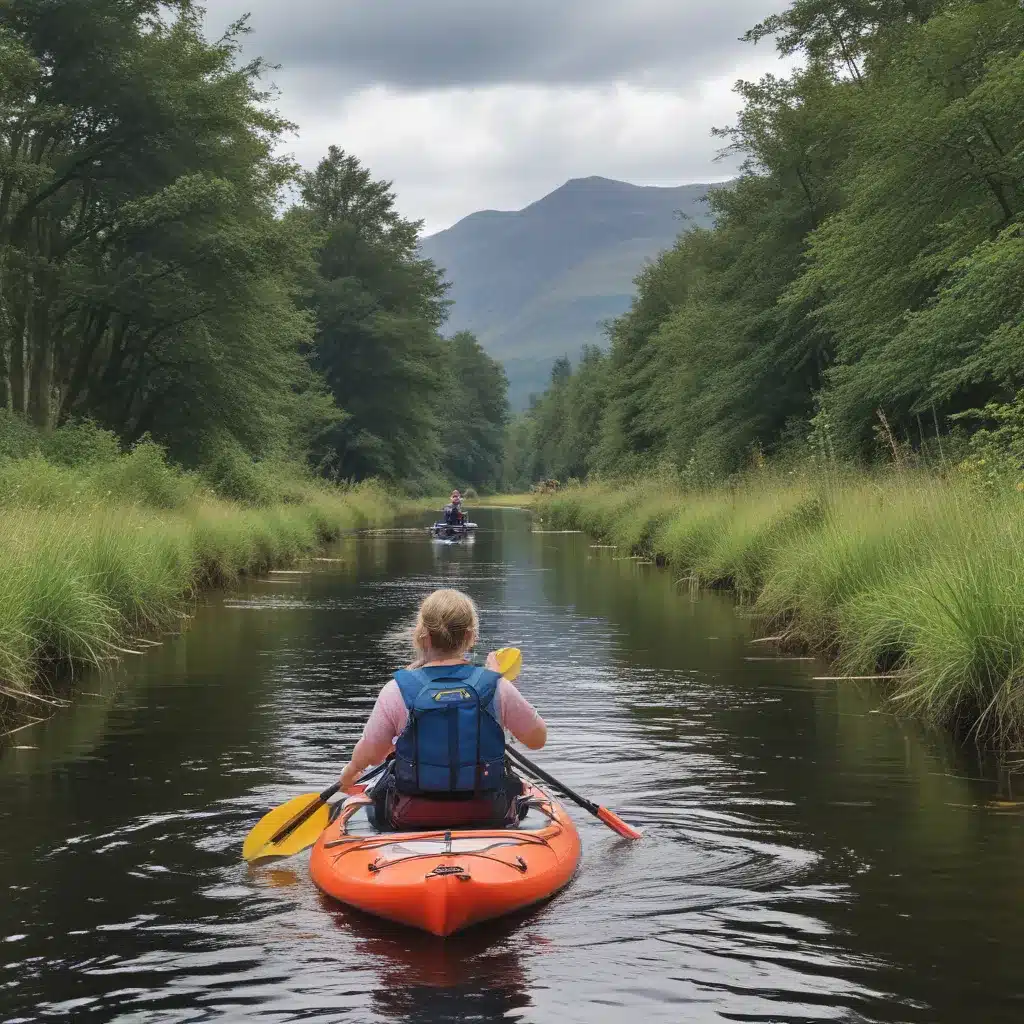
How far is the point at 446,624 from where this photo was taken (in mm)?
6852

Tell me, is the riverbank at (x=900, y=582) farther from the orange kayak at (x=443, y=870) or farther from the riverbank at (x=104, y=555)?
the riverbank at (x=104, y=555)

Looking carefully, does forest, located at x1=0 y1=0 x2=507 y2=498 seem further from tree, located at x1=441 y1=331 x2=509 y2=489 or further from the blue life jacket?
tree, located at x1=441 y1=331 x2=509 y2=489

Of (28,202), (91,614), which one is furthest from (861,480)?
(28,202)

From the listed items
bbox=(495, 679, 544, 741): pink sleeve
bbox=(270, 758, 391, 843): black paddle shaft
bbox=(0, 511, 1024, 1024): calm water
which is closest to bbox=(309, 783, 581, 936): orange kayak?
bbox=(0, 511, 1024, 1024): calm water

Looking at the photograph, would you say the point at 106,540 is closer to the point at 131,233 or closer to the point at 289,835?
the point at 289,835

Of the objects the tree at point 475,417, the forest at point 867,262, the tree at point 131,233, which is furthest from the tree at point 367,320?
the tree at point 475,417

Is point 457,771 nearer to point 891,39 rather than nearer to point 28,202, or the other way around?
point 28,202

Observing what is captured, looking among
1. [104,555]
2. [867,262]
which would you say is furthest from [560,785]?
[867,262]

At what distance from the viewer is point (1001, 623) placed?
32.0ft

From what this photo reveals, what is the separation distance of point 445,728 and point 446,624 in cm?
52

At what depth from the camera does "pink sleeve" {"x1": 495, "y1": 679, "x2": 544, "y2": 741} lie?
7.07m

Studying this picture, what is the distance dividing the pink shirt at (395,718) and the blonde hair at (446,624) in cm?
27

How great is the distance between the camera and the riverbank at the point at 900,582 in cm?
996

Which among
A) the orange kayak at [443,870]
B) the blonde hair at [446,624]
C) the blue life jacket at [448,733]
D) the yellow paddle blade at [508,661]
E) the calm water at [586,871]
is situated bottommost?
the calm water at [586,871]
